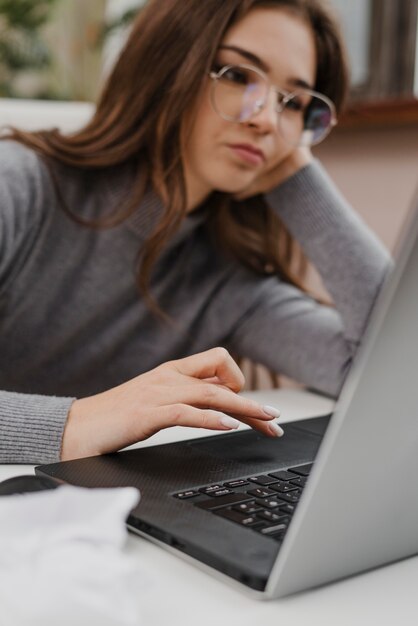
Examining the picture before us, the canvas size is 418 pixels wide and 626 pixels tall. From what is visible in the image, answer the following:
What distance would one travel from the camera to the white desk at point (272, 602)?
0.38m

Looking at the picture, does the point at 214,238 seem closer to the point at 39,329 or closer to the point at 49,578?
the point at 39,329

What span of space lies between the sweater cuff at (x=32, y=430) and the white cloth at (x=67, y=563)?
0.26 m

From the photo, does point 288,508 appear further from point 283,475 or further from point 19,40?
point 19,40

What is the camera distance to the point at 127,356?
1.21 metres

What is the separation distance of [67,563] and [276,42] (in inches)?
35.5

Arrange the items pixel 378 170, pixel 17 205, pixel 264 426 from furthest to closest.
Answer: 1. pixel 378 170
2. pixel 17 205
3. pixel 264 426

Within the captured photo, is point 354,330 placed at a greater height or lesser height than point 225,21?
lesser

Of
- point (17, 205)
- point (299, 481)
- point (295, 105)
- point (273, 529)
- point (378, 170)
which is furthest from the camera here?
point (378, 170)

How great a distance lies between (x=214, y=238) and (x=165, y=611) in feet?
3.10

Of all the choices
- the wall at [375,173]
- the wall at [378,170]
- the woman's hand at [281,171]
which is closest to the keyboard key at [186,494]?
the woman's hand at [281,171]

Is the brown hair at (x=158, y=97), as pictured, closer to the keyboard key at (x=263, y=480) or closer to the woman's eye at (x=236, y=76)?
the woman's eye at (x=236, y=76)

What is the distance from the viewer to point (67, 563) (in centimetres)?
35

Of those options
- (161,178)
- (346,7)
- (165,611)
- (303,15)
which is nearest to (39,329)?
(161,178)

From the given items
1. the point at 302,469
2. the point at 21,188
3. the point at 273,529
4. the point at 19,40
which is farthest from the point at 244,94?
the point at 19,40
